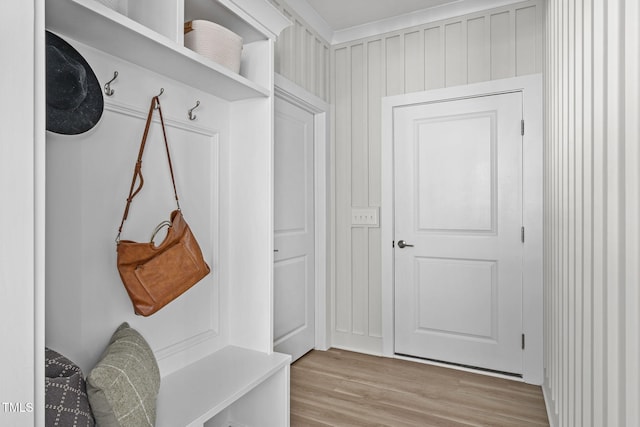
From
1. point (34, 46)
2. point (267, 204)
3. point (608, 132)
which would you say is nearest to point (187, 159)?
point (267, 204)

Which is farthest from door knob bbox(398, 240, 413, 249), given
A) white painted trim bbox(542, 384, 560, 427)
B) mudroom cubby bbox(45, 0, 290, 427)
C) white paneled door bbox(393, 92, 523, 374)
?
mudroom cubby bbox(45, 0, 290, 427)

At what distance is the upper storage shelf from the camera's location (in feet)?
3.70

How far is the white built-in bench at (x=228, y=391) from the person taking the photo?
1.35 meters

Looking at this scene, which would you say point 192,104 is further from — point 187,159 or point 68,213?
point 68,213

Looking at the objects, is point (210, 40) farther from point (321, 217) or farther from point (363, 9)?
point (321, 217)

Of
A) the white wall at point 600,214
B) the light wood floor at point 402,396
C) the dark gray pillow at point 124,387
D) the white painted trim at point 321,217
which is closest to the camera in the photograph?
the white wall at point 600,214

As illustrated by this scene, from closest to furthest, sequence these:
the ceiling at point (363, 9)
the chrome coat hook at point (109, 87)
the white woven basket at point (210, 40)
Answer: the chrome coat hook at point (109, 87) → the white woven basket at point (210, 40) → the ceiling at point (363, 9)

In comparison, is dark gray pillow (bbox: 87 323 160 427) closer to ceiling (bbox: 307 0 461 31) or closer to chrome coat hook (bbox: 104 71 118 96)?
chrome coat hook (bbox: 104 71 118 96)

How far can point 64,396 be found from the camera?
99 centimetres

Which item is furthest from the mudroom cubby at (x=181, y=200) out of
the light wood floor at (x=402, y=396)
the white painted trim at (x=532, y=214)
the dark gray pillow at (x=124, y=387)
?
the white painted trim at (x=532, y=214)

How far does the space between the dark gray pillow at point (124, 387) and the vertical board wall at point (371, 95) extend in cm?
198

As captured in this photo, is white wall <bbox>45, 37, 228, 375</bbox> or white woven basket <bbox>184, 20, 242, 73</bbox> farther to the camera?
white woven basket <bbox>184, 20, 242, 73</bbox>

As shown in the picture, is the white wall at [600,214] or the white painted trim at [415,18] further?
the white painted trim at [415,18]

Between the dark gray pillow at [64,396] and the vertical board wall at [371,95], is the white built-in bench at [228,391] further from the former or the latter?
the vertical board wall at [371,95]
